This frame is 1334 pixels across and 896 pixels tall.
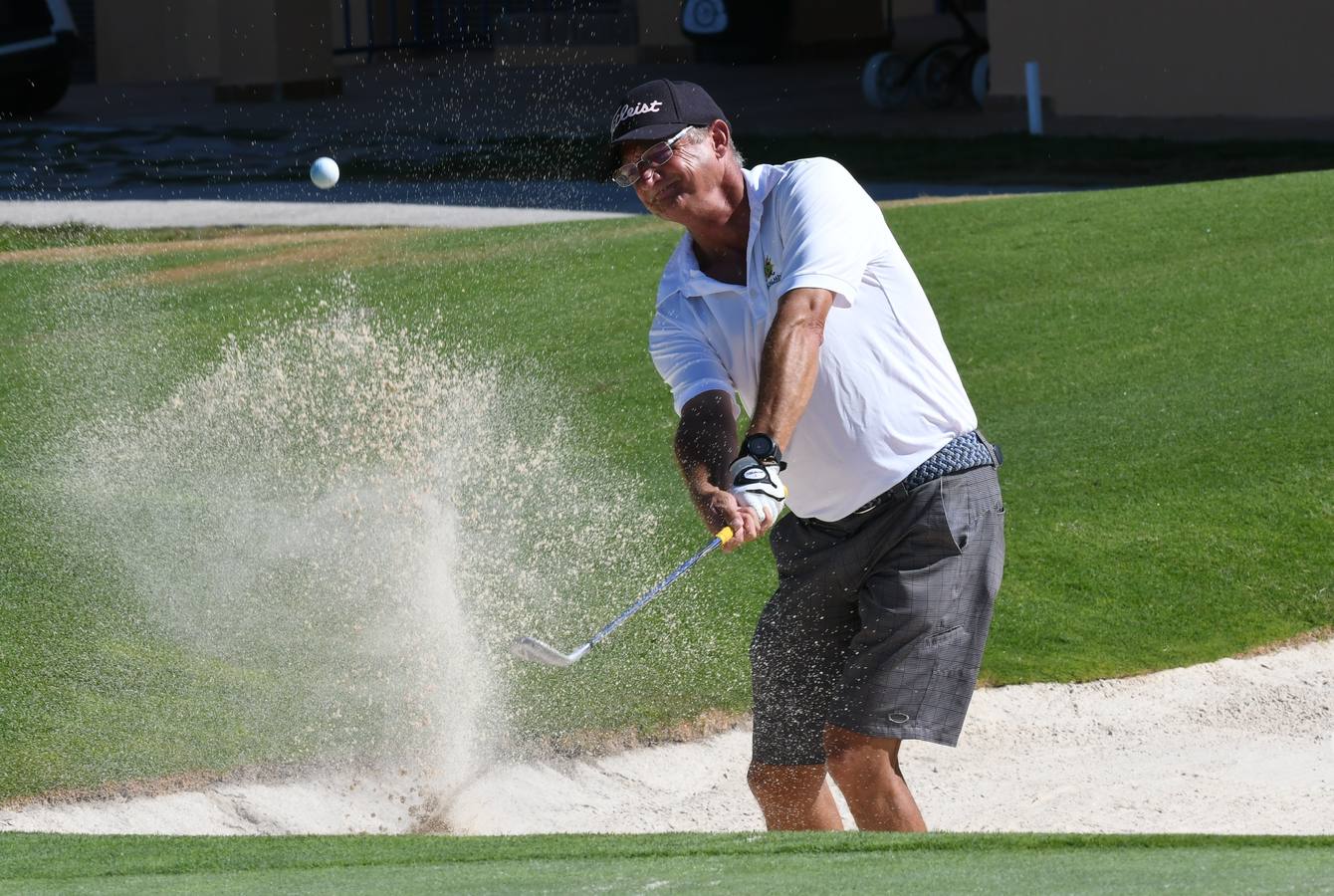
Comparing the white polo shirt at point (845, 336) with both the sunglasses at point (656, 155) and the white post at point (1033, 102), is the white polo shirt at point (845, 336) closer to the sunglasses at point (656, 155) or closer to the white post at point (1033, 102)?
the sunglasses at point (656, 155)

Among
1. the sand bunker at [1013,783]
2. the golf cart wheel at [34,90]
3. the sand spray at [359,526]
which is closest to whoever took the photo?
Answer: the sand bunker at [1013,783]

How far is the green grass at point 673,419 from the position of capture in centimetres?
542

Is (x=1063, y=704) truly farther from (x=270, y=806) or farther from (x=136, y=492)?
(x=136, y=492)

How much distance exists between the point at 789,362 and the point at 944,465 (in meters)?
0.47

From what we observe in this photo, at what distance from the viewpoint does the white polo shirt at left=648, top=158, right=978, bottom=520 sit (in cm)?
339

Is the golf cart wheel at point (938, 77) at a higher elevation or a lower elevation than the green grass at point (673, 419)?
higher

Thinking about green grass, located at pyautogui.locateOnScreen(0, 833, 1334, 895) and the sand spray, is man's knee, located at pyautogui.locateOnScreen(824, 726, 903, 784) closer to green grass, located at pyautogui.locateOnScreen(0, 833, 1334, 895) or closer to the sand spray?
green grass, located at pyautogui.locateOnScreen(0, 833, 1334, 895)

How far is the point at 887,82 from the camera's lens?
19.6 m

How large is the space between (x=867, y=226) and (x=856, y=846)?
3.90 ft

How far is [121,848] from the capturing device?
133 inches

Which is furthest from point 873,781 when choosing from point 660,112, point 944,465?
point 660,112

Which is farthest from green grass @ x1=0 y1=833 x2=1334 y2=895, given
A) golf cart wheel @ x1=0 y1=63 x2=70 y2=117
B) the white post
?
golf cart wheel @ x1=0 y1=63 x2=70 y2=117

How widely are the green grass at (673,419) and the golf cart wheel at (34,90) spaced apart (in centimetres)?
840

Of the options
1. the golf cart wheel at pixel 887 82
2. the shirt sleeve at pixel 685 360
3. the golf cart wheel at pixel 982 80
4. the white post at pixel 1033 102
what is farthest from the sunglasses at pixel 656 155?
the golf cart wheel at pixel 887 82
